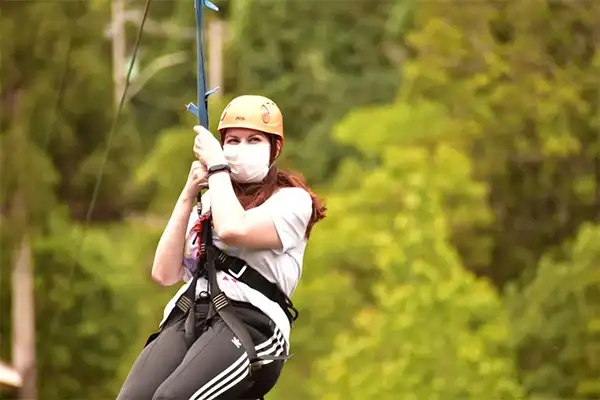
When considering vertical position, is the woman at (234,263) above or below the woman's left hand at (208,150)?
below

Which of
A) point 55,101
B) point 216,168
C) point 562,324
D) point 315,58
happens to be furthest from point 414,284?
point 216,168

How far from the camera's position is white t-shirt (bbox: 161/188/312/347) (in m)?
3.14

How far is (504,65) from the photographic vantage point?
56.0 ft

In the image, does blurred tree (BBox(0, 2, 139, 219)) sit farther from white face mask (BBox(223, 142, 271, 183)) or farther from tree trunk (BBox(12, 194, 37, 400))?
white face mask (BBox(223, 142, 271, 183))

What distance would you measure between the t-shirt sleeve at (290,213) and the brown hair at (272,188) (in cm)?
3

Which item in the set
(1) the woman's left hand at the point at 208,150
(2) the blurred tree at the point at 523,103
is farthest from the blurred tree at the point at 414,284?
(1) the woman's left hand at the point at 208,150

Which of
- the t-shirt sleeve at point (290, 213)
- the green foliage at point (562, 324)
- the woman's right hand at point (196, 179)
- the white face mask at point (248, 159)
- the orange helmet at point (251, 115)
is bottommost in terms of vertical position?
the t-shirt sleeve at point (290, 213)

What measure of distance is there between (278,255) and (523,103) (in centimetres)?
1431

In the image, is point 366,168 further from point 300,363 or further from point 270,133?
point 270,133

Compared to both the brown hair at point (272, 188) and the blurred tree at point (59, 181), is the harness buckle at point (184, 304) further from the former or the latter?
the blurred tree at point (59, 181)

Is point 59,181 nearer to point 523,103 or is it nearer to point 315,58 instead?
point 315,58

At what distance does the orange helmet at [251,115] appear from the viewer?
320cm

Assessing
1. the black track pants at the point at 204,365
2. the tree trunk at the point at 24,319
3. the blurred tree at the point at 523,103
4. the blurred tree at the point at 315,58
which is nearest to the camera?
the black track pants at the point at 204,365

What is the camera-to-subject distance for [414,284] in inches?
613
